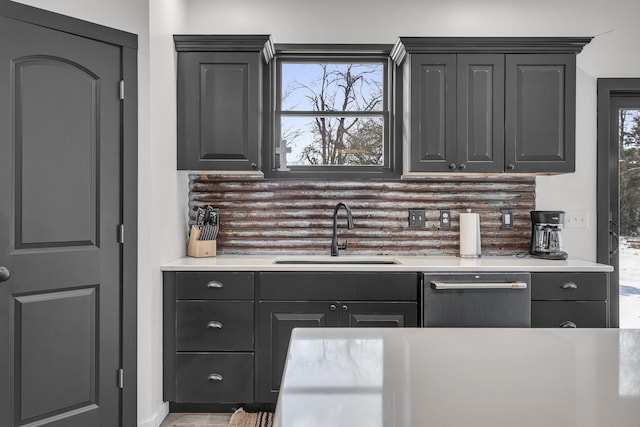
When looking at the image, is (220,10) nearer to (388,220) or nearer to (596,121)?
(388,220)

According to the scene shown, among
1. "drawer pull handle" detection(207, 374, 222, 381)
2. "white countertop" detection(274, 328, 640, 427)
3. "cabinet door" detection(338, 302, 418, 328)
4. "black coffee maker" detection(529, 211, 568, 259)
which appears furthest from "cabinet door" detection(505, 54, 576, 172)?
"drawer pull handle" detection(207, 374, 222, 381)

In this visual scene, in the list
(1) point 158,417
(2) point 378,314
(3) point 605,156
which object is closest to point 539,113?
(3) point 605,156

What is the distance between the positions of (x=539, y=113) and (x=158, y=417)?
2.98 m

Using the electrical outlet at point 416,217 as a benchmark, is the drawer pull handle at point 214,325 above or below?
below

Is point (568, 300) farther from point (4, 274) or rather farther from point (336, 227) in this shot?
point (4, 274)

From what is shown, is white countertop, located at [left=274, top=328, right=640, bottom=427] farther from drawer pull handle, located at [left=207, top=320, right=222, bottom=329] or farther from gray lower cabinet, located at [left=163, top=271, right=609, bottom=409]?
drawer pull handle, located at [left=207, top=320, right=222, bottom=329]

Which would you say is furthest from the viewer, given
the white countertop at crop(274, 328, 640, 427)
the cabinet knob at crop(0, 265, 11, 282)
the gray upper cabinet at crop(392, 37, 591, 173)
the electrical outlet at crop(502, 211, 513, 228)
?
the electrical outlet at crop(502, 211, 513, 228)

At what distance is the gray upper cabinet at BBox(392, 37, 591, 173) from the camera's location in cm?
288

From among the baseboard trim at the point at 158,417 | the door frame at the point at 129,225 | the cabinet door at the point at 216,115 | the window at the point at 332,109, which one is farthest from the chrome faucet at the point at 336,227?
the baseboard trim at the point at 158,417

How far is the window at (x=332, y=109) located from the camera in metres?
3.24

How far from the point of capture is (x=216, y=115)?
2.91m

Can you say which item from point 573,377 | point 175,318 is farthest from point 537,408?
point 175,318

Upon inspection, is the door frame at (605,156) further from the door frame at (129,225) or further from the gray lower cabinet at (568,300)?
the door frame at (129,225)

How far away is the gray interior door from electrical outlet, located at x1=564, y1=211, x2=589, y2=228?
300 cm
